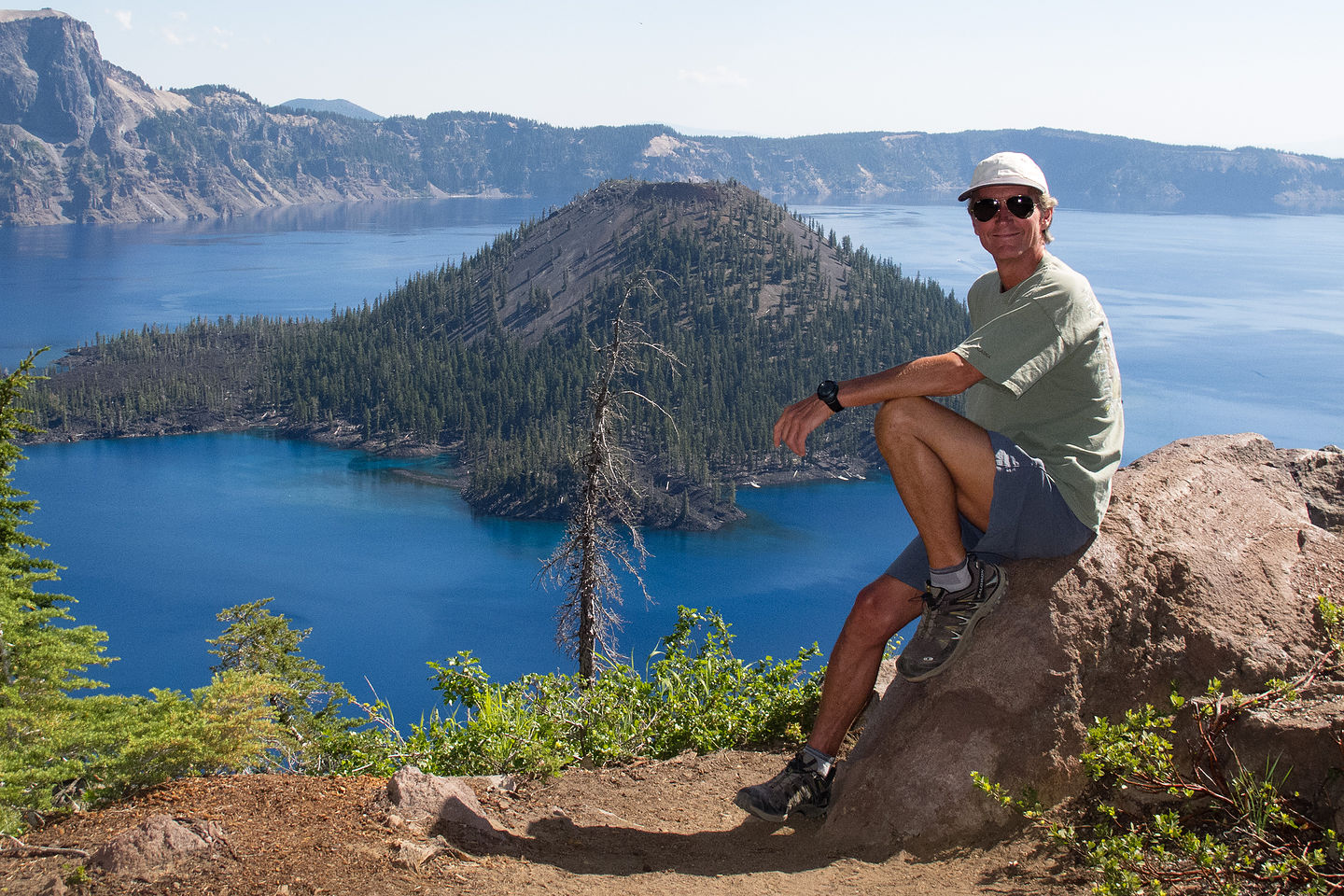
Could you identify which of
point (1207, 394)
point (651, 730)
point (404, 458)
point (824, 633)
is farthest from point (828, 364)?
point (651, 730)

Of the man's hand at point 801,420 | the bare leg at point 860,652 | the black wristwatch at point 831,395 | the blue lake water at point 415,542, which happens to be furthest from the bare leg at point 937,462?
the blue lake water at point 415,542

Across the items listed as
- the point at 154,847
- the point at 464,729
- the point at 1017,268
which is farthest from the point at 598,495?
the point at 154,847

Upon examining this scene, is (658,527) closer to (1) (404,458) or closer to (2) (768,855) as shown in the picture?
(1) (404,458)

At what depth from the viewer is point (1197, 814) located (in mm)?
5309

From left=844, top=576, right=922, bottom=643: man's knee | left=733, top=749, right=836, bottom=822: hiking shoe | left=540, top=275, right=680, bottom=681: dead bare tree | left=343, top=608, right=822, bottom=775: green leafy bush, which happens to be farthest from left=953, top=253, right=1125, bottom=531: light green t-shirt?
left=540, top=275, right=680, bottom=681: dead bare tree

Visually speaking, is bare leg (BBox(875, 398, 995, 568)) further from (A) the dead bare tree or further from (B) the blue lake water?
(B) the blue lake water

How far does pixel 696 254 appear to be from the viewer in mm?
165500

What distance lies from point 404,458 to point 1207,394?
93564mm

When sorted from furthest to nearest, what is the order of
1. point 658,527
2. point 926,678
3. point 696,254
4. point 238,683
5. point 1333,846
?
point 696,254
point 658,527
point 238,683
point 926,678
point 1333,846

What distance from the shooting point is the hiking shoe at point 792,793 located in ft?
21.1

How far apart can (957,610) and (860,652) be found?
0.69m

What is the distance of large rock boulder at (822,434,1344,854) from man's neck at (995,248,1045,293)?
71.6 inches

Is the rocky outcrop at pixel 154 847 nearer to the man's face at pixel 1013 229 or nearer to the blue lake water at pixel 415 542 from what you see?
the man's face at pixel 1013 229

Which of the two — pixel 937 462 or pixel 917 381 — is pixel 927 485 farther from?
pixel 917 381
